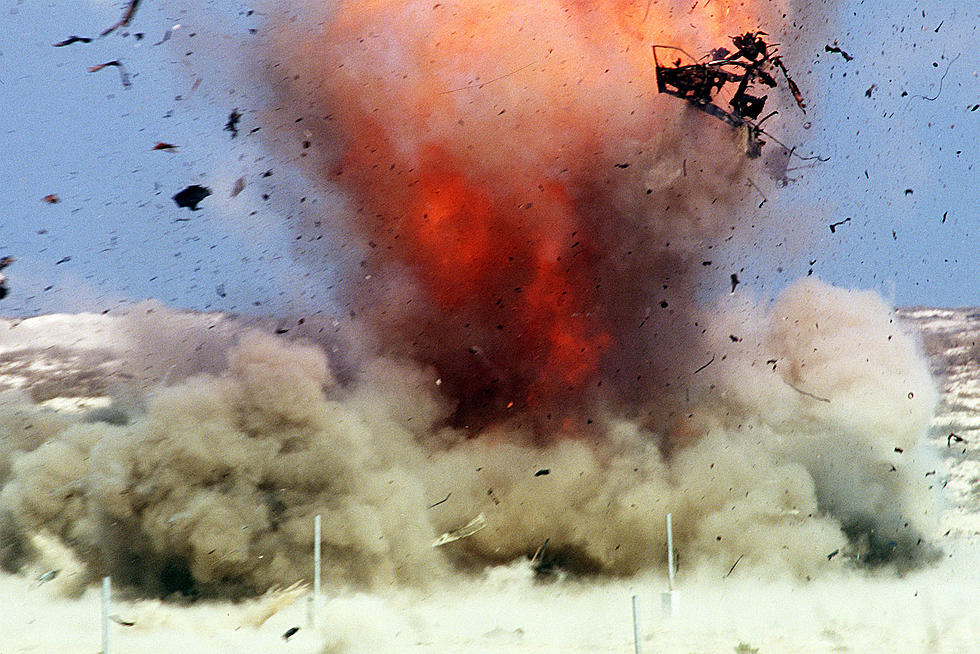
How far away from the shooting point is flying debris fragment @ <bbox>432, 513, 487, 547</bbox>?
20.6 meters

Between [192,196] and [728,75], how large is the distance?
9.97 m

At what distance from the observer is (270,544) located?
19.7 metres

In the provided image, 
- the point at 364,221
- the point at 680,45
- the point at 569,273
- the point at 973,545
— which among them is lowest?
the point at 973,545

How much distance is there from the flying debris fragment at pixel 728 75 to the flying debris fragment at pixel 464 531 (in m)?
8.97

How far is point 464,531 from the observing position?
68.2ft

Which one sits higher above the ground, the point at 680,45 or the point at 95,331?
the point at 680,45

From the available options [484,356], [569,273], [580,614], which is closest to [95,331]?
[484,356]

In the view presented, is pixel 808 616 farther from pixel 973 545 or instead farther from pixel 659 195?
pixel 659 195

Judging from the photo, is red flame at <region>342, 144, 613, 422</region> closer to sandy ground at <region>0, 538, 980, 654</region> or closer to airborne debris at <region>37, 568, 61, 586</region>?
sandy ground at <region>0, 538, 980, 654</region>

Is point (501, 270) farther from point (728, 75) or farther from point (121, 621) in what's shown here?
point (121, 621)

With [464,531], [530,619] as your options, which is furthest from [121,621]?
[530,619]

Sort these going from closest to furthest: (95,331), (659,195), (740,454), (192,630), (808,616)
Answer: (192,630)
(808,616)
(659,195)
(740,454)
(95,331)

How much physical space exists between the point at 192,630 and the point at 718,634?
8.95 m

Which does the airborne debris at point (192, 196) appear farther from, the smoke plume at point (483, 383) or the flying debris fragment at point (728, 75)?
the flying debris fragment at point (728, 75)
